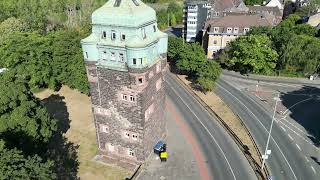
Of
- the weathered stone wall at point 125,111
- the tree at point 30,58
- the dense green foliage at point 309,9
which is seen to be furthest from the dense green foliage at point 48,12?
the dense green foliage at point 309,9

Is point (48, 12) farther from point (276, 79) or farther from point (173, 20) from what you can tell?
point (276, 79)

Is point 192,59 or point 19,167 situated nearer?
point 19,167

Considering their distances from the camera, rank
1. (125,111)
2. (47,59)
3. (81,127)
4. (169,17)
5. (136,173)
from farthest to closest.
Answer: (169,17) < (47,59) < (81,127) < (136,173) < (125,111)

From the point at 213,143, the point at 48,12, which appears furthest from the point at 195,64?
the point at 48,12

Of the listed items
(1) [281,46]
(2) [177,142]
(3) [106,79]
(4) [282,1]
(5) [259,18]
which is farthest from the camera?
(4) [282,1]

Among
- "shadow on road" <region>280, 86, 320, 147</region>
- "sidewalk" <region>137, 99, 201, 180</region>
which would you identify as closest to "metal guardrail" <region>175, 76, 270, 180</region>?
"sidewalk" <region>137, 99, 201, 180</region>

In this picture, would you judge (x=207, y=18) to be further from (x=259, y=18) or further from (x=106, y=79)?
(x=106, y=79)

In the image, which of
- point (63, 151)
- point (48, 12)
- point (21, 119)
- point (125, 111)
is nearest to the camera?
point (21, 119)

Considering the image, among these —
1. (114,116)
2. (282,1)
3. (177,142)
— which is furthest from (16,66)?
(282,1)
